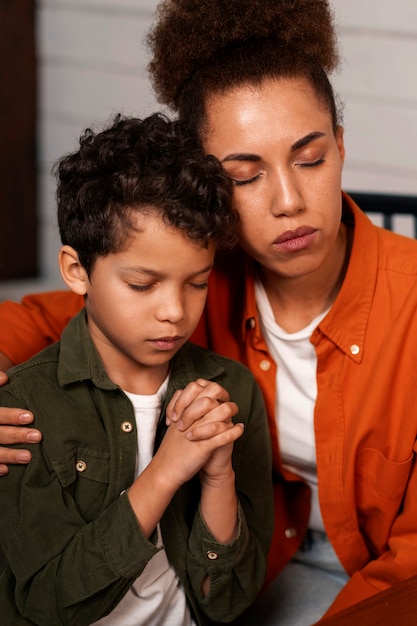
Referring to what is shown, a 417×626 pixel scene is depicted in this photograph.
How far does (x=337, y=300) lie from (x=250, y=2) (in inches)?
20.5

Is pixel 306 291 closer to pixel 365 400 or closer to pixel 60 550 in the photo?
pixel 365 400

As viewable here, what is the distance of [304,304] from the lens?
5.64 feet

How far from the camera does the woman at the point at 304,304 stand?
4.87 feet

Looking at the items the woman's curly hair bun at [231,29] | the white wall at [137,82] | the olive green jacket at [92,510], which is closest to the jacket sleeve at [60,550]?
the olive green jacket at [92,510]

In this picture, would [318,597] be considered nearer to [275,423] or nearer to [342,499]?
[342,499]

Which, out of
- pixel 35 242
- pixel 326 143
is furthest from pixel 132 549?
pixel 35 242

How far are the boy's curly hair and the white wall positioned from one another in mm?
894

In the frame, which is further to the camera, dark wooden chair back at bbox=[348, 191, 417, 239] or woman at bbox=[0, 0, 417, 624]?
dark wooden chair back at bbox=[348, 191, 417, 239]

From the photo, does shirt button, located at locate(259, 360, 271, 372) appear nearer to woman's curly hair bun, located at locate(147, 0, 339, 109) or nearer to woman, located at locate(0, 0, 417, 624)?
woman, located at locate(0, 0, 417, 624)

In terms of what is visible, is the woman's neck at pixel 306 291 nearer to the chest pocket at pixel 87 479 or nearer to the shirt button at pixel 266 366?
the shirt button at pixel 266 366

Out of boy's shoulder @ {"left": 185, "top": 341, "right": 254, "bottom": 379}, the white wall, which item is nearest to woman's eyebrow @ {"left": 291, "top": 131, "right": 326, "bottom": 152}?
boy's shoulder @ {"left": 185, "top": 341, "right": 254, "bottom": 379}

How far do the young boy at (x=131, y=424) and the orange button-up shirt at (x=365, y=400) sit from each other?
0.73 ft

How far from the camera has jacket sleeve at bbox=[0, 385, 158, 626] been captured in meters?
1.29

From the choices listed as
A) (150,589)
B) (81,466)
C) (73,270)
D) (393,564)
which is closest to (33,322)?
(73,270)
